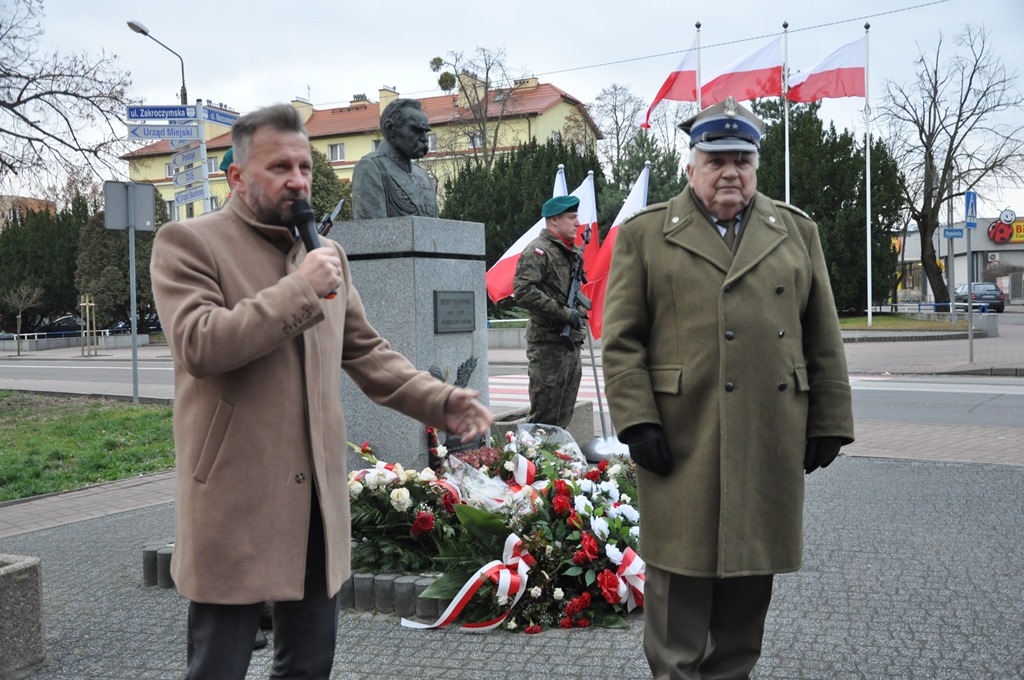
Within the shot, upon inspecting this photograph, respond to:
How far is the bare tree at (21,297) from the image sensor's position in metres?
39.8

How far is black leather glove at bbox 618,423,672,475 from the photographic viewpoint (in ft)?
9.79

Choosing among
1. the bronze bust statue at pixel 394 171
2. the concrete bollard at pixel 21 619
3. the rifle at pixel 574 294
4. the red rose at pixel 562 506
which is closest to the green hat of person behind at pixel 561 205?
the rifle at pixel 574 294

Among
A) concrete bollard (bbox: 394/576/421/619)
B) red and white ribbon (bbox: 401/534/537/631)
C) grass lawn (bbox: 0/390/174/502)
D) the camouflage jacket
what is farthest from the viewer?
grass lawn (bbox: 0/390/174/502)

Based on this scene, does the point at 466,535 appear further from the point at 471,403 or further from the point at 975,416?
the point at 975,416

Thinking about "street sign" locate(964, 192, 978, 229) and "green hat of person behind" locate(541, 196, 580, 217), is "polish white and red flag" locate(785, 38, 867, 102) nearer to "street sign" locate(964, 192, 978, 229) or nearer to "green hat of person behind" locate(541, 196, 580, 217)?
"street sign" locate(964, 192, 978, 229)

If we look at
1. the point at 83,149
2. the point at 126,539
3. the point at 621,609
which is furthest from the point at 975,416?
the point at 83,149

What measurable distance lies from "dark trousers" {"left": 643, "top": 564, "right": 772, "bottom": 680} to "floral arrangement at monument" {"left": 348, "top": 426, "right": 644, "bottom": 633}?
1.11 metres

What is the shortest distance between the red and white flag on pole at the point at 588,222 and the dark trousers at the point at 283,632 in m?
5.68

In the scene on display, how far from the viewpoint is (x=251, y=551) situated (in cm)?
229

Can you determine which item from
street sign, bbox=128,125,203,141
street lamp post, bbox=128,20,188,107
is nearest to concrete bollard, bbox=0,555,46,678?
street sign, bbox=128,125,203,141

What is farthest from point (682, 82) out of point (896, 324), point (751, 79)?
point (896, 324)

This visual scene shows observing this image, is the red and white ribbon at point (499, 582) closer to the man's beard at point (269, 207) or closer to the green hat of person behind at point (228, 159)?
the green hat of person behind at point (228, 159)

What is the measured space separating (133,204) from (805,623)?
11.3 meters

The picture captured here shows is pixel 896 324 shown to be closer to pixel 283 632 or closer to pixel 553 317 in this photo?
pixel 553 317
